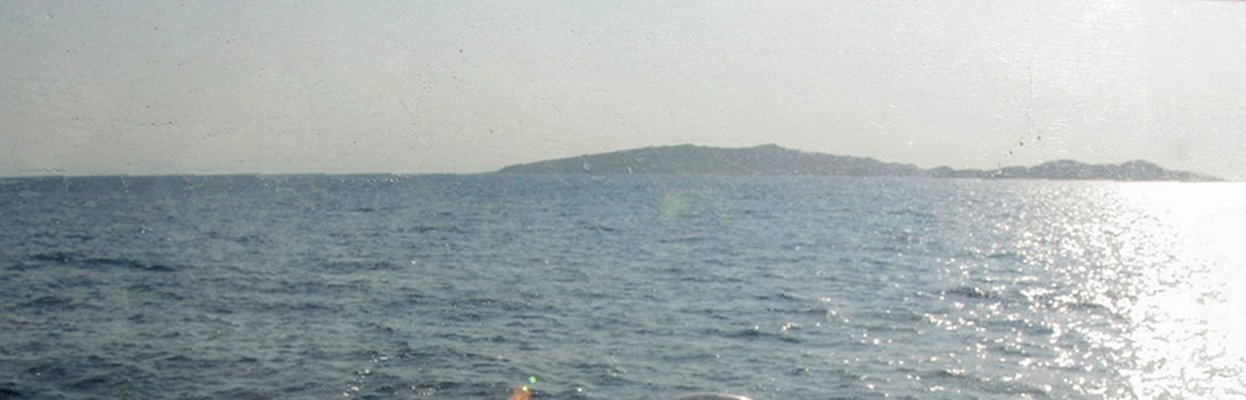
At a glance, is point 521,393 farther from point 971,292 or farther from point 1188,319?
point 971,292

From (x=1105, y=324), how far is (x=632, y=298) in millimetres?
6301

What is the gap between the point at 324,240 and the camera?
1170 inches

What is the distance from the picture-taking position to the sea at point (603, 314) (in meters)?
10.9

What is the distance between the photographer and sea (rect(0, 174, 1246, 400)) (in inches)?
428

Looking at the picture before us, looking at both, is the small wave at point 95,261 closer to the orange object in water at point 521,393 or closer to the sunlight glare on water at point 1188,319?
the orange object in water at point 521,393

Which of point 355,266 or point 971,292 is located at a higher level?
point 355,266

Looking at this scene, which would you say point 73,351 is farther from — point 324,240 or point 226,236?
point 226,236

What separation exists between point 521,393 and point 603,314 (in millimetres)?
5134

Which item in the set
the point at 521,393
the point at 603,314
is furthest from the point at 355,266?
the point at 521,393

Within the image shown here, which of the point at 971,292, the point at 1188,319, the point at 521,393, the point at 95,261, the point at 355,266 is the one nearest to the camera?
the point at 521,393

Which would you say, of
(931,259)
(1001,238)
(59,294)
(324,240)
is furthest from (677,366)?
(1001,238)

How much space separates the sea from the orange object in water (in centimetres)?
15

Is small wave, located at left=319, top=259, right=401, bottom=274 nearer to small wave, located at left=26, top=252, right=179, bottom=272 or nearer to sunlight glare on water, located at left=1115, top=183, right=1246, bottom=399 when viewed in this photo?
small wave, located at left=26, top=252, right=179, bottom=272

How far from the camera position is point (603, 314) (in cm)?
1540
